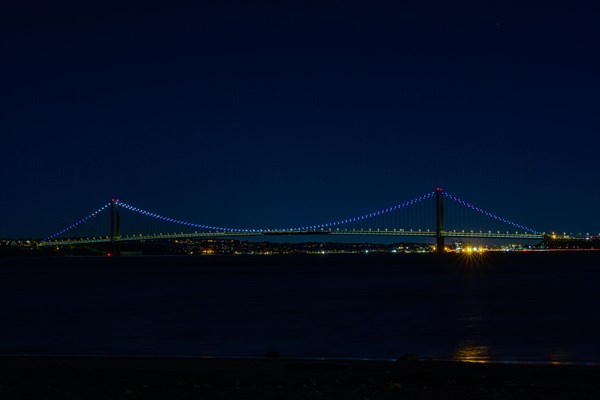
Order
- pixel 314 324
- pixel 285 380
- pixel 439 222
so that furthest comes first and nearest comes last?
pixel 439 222 → pixel 314 324 → pixel 285 380

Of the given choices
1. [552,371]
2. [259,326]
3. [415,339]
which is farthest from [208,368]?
[259,326]

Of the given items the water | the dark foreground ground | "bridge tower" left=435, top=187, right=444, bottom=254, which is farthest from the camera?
"bridge tower" left=435, top=187, right=444, bottom=254

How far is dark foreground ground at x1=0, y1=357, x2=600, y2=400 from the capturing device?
10.0m

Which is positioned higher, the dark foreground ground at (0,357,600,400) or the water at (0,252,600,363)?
the dark foreground ground at (0,357,600,400)

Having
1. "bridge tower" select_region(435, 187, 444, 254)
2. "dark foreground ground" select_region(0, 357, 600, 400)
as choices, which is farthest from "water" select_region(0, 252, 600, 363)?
"bridge tower" select_region(435, 187, 444, 254)

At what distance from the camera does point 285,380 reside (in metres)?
11.6

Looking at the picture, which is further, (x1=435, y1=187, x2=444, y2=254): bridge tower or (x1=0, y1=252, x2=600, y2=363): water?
(x1=435, y1=187, x2=444, y2=254): bridge tower

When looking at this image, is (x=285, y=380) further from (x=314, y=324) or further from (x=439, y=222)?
(x=439, y=222)

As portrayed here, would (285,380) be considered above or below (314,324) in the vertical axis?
above

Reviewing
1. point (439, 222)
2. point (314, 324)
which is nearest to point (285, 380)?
point (314, 324)

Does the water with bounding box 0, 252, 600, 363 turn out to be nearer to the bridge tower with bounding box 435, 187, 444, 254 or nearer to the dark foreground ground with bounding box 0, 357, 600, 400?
the dark foreground ground with bounding box 0, 357, 600, 400

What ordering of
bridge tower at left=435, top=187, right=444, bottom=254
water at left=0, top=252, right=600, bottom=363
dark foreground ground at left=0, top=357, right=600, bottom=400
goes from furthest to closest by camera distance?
bridge tower at left=435, top=187, right=444, bottom=254
water at left=0, top=252, right=600, bottom=363
dark foreground ground at left=0, top=357, right=600, bottom=400

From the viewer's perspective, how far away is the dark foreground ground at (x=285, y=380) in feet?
32.8

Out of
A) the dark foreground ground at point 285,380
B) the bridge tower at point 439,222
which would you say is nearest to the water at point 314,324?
the dark foreground ground at point 285,380
